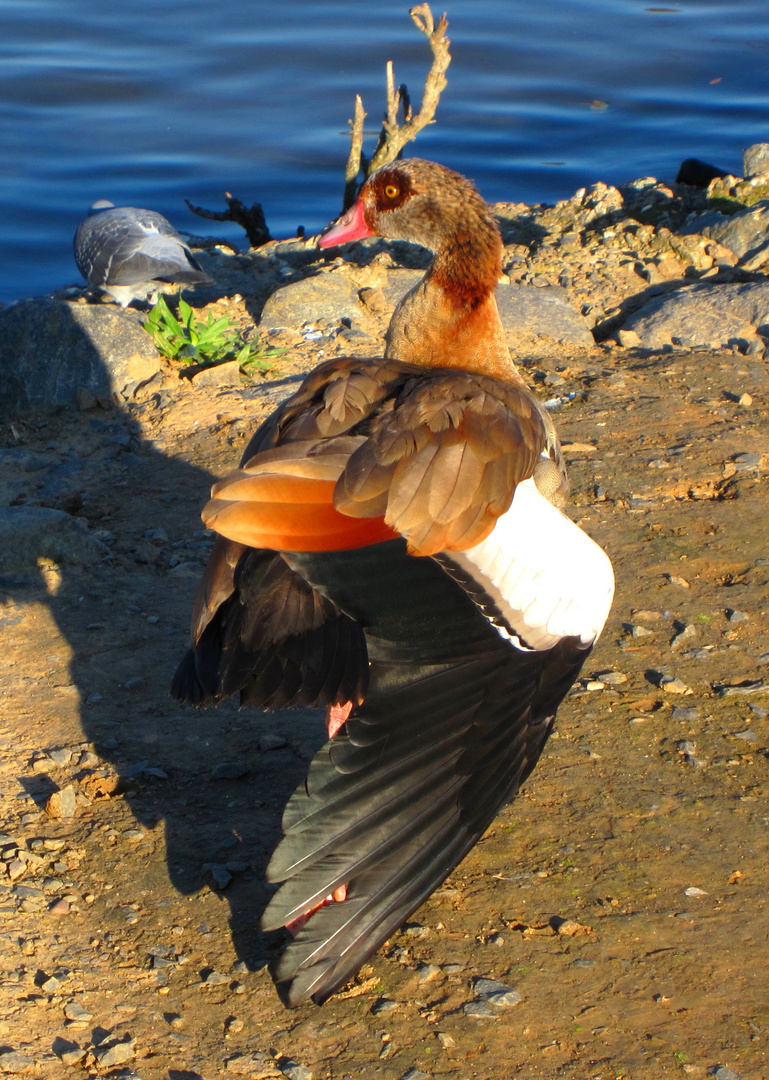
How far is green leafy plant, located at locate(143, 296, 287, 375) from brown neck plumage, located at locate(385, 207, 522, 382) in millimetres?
2502

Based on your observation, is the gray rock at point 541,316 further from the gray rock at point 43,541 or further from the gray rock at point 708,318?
the gray rock at point 43,541

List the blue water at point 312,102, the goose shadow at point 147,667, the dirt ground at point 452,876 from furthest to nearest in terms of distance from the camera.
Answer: the blue water at point 312,102 → the goose shadow at point 147,667 → the dirt ground at point 452,876

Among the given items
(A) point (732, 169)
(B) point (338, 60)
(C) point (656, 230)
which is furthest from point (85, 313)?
(B) point (338, 60)

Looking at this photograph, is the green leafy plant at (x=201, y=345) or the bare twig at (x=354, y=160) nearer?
the green leafy plant at (x=201, y=345)

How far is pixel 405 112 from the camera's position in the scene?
8.77 metres

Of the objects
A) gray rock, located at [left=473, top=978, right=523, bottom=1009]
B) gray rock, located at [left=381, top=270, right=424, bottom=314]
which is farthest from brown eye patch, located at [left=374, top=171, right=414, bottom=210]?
gray rock, located at [left=381, top=270, right=424, bottom=314]

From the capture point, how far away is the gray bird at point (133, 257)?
7738 millimetres

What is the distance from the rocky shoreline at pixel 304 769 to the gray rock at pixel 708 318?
259mm

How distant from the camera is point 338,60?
15570 mm

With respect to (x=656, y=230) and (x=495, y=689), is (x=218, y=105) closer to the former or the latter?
(x=656, y=230)

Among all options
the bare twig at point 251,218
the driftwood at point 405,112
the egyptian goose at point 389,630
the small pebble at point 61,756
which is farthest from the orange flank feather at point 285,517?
the bare twig at point 251,218

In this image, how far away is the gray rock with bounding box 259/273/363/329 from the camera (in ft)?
21.0

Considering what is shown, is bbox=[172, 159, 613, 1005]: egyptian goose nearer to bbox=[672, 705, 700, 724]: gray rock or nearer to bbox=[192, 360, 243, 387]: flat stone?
bbox=[672, 705, 700, 724]: gray rock

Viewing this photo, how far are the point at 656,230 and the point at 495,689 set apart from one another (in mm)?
5748
